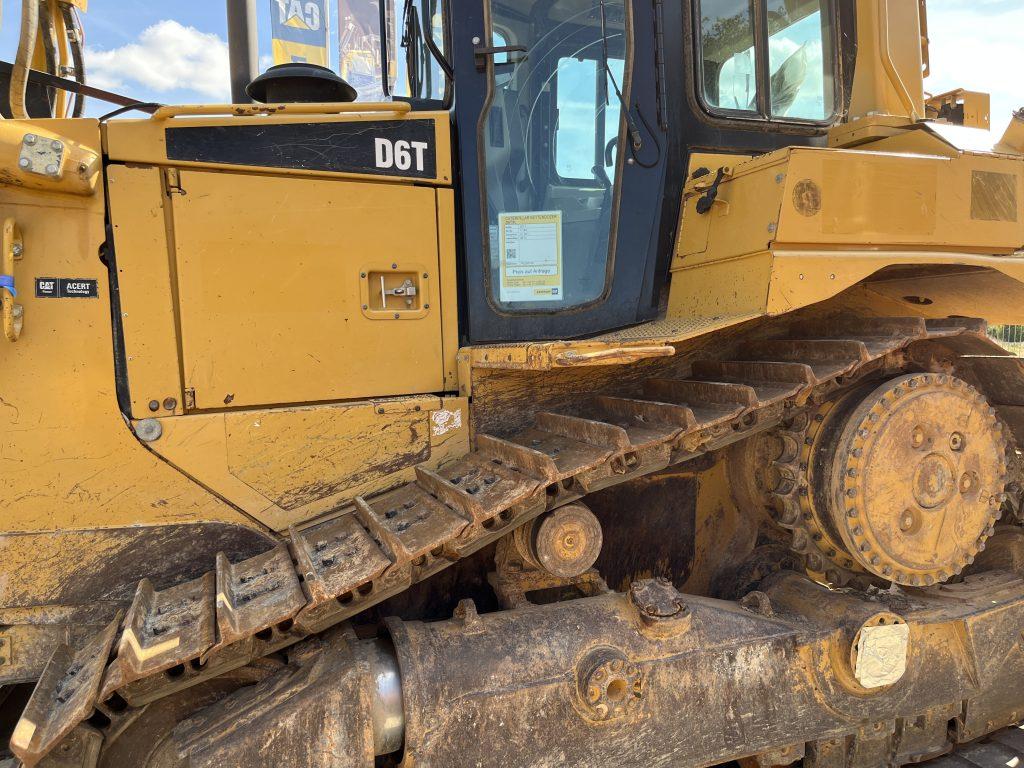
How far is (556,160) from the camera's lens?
2.79 metres

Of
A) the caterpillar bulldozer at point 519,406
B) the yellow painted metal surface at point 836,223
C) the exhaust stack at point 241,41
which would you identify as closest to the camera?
the caterpillar bulldozer at point 519,406

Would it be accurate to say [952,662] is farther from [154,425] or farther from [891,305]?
[154,425]

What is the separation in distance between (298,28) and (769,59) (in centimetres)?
627

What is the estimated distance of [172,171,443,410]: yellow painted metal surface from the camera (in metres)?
2.49

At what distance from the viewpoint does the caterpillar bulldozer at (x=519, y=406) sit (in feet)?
7.29

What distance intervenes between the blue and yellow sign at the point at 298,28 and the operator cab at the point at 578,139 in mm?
5677

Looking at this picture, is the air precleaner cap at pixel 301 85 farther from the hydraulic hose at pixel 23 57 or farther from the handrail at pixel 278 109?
Result: the hydraulic hose at pixel 23 57

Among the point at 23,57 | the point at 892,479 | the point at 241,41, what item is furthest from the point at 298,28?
the point at 892,479

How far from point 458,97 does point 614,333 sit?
101 cm

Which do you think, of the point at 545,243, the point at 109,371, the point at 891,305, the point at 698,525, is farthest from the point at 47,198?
the point at 891,305

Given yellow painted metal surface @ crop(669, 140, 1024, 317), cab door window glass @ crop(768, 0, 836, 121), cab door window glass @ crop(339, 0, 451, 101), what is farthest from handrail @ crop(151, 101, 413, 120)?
cab door window glass @ crop(768, 0, 836, 121)

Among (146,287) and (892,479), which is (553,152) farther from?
(892,479)

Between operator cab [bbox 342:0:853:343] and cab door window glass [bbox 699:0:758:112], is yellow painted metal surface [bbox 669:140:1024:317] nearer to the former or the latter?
→ operator cab [bbox 342:0:853:343]

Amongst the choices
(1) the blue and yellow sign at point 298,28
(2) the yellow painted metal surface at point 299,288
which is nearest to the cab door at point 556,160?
(2) the yellow painted metal surface at point 299,288
